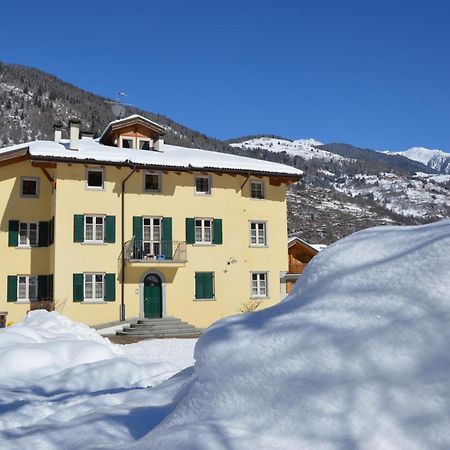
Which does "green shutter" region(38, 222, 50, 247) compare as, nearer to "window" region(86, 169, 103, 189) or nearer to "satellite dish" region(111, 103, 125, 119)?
"window" region(86, 169, 103, 189)

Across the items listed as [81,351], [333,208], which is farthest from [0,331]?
[333,208]

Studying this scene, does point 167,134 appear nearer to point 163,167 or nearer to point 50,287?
point 163,167

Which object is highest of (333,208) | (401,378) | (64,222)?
(333,208)

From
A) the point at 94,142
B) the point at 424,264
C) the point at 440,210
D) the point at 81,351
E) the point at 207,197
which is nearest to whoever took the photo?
the point at 424,264

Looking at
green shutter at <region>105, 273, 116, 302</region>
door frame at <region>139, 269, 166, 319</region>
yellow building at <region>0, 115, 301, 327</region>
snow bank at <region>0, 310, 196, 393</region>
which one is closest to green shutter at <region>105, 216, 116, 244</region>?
yellow building at <region>0, 115, 301, 327</region>

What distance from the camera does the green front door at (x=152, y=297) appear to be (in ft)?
77.0

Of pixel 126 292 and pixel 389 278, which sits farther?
pixel 126 292

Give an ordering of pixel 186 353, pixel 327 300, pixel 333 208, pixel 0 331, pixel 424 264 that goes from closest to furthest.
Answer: pixel 424 264 < pixel 327 300 < pixel 0 331 < pixel 186 353 < pixel 333 208

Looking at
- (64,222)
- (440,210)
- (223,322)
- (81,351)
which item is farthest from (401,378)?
(440,210)

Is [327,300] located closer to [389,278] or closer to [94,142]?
[389,278]

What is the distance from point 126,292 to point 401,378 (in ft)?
68.8

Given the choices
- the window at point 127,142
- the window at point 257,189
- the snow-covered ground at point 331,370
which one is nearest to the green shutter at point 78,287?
the window at point 127,142

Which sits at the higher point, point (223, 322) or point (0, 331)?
point (223, 322)

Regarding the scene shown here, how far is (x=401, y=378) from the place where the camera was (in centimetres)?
289
